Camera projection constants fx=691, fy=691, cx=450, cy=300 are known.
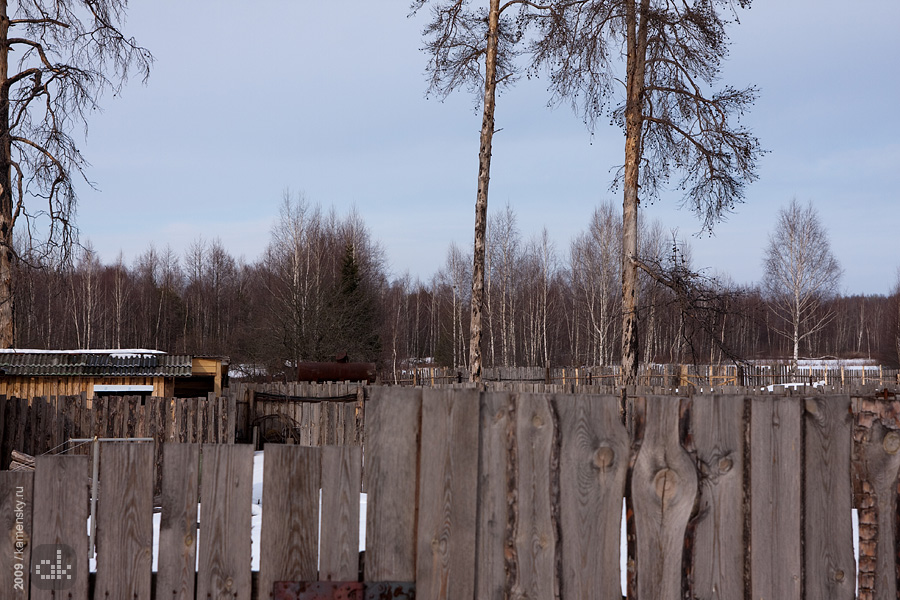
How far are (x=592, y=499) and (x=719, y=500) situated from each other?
457 mm

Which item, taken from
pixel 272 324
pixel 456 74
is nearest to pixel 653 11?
pixel 456 74

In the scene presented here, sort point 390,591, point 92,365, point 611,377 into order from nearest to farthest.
A: 1. point 390,591
2. point 92,365
3. point 611,377

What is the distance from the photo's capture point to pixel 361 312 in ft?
135

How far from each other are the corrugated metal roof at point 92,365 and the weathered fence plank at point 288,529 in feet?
52.2

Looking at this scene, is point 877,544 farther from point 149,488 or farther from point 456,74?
point 456,74

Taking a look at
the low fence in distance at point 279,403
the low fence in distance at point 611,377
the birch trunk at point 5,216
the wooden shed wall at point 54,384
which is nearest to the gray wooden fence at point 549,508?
the low fence in distance at point 279,403

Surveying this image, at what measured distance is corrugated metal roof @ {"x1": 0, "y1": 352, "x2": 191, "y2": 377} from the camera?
1609 cm

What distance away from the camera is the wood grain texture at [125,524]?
2514mm

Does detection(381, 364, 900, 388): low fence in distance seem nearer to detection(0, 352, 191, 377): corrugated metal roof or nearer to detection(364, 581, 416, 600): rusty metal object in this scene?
detection(0, 352, 191, 377): corrugated metal roof

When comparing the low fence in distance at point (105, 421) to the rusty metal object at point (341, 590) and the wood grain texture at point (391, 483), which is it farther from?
the wood grain texture at point (391, 483)

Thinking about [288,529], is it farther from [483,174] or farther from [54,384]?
[54,384]

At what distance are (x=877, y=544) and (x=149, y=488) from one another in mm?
2652

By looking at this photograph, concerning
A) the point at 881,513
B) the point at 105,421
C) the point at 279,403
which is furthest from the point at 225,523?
the point at 279,403

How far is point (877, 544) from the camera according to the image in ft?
8.10
